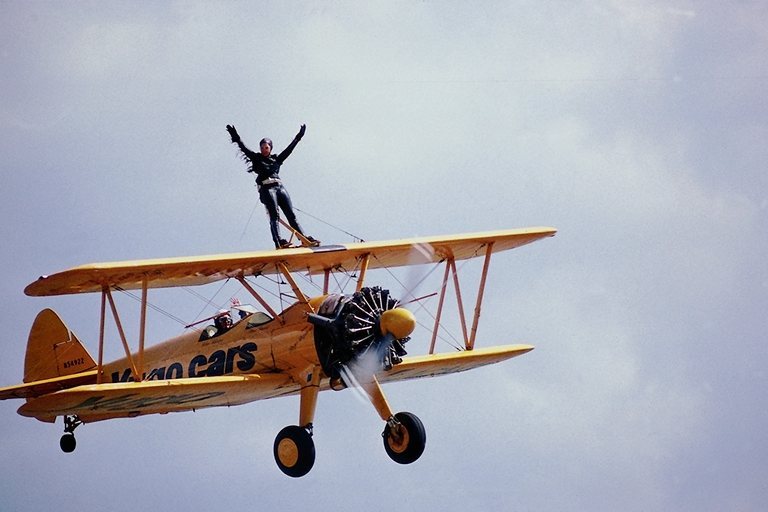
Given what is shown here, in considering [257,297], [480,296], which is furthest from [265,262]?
[480,296]

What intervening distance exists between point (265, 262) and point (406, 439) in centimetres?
319

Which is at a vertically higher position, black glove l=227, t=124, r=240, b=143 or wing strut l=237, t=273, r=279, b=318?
black glove l=227, t=124, r=240, b=143

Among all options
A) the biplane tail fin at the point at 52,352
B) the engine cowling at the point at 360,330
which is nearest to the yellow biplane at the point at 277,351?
the engine cowling at the point at 360,330

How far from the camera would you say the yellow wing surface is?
15148 mm

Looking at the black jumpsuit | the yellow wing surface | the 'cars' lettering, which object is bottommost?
the yellow wing surface

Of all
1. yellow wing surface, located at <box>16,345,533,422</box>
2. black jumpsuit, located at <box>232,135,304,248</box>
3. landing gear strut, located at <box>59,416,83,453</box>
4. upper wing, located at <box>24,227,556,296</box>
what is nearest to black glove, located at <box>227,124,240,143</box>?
black jumpsuit, located at <box>232,135,304,248</box>

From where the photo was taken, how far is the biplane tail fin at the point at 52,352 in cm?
2031

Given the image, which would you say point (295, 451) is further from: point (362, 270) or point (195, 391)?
point (362, 270)

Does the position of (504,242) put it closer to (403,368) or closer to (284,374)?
(403,368)

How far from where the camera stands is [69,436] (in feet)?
66.0

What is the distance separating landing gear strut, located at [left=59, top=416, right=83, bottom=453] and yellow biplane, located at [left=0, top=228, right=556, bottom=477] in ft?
4.17

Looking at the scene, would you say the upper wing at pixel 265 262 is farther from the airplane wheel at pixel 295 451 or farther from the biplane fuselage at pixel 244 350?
the airplane wheel at pixel 295 451

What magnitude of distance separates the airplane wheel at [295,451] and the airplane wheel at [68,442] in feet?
17.5

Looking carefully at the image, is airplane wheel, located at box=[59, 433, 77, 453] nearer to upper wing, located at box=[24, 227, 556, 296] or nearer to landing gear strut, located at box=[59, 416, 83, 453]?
landing gear strut, located at box=[59, 416, 83, 453]
